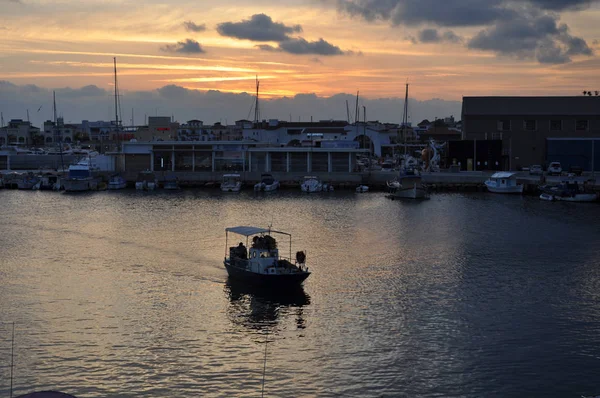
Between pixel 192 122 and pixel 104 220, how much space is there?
457ft

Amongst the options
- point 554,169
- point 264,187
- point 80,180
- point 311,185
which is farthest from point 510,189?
point 80,180

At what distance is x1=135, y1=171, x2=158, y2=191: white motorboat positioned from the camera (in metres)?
80.4

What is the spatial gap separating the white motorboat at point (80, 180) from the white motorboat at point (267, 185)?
1809 centimetres

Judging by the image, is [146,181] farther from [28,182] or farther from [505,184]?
[505,184]

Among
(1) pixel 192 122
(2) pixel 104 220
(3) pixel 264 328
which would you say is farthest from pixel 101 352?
(1) pixel 192 122

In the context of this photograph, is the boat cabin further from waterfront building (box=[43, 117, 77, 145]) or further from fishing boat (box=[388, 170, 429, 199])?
waterfront building (box=[43, 117, 77, 145])

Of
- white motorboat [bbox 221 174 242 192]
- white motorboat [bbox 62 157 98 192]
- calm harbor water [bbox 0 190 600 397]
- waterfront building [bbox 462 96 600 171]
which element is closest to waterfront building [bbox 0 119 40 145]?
white motorboat [bbox 62 157 98 192]

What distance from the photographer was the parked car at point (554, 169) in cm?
7625

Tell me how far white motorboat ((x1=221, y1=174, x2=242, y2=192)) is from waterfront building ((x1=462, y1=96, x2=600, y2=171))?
27.0m

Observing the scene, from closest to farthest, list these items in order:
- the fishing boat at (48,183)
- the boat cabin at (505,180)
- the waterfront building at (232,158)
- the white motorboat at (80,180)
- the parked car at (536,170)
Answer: the boat cabin at (505,180) < the parked car at (536,170) < the white motorboat at (80,180) < the fishing boat at (48,183) < the waterfront building at (232,158)

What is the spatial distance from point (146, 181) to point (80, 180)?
695 centimetres

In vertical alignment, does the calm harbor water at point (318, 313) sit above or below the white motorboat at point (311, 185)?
below

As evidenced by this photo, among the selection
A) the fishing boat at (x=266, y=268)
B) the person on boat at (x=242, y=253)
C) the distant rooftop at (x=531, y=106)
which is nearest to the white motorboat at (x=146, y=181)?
the distant rooftop at (x=531, y=106)

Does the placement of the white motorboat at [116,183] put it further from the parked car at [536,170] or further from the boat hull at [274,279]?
the boat hull at [274,279]
